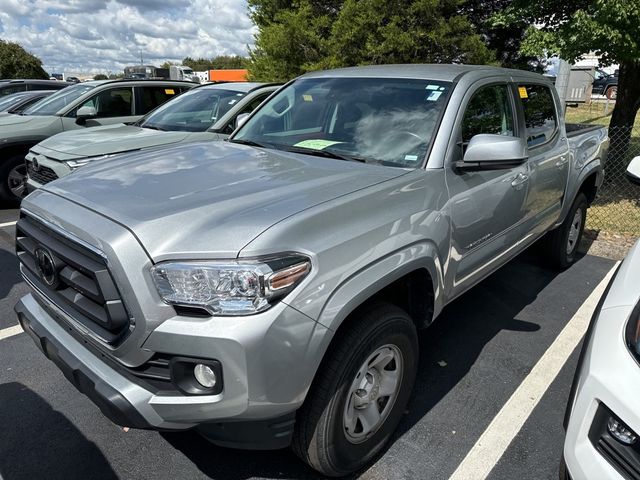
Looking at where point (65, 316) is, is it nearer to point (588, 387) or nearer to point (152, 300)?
point (152, 300)

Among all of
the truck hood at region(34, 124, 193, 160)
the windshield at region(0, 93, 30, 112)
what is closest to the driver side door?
the truck hood at region(34, 124, 193, 160)

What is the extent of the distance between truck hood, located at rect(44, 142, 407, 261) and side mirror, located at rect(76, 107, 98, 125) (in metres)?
4.76

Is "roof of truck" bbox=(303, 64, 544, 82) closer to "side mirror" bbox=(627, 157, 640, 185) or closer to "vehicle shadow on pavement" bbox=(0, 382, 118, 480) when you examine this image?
"side mirror" bbox=(627, 157, 640, 185)

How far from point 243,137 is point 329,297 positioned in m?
1.91

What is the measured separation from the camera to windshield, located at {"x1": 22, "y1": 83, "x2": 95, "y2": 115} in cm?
761

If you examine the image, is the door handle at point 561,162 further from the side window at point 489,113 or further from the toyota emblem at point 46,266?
the toyota emblem at point 46,266

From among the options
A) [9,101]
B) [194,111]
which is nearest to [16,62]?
[9,101]

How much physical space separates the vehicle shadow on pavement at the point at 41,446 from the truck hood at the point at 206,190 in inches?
49.2

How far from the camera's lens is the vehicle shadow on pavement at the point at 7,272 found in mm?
4391

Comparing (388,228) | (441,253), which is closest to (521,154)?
(441,253)

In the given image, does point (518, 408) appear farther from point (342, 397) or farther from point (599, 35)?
point (599, 35)

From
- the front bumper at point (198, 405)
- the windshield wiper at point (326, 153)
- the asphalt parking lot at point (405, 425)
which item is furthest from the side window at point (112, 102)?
the front bumper at point (198, 405)

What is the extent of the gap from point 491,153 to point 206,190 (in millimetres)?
1480

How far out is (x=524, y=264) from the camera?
17.1 ft
